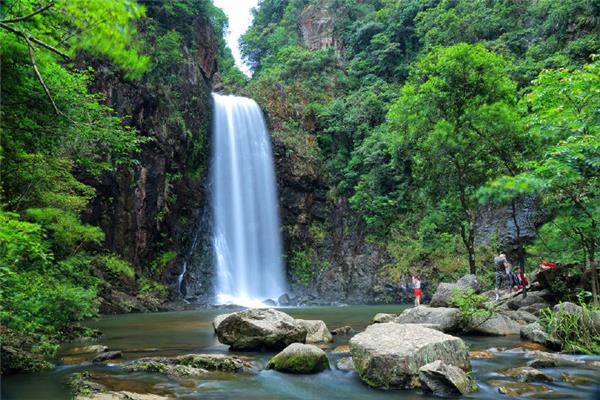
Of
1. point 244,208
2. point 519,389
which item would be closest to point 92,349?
point 519,389

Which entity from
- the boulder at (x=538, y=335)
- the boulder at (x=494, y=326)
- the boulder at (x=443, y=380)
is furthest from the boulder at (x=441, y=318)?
the boulder at (x=443, y=380)

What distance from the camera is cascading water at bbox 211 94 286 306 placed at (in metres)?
27.6

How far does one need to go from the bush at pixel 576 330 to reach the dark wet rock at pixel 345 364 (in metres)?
4.08

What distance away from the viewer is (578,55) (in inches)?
947

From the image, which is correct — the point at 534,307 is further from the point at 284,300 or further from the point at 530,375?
the point at 284,300

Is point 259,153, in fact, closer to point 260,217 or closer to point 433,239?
point 260,217

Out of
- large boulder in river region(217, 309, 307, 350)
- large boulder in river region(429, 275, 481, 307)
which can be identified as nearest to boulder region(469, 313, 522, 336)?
large boulder in river region(429, 275, 481, 307)

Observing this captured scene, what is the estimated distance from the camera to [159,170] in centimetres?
2555

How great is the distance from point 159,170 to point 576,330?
2202cm

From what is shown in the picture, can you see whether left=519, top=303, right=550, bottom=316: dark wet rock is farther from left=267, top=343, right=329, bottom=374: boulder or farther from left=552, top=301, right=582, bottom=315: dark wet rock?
left=267, top=343, right=329, bottom=374: boulder

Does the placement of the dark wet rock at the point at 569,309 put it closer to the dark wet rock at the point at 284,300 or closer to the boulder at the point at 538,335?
the boulder at the point at 538,335

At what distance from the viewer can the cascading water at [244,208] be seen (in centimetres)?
2758

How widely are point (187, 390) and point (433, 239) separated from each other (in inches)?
839

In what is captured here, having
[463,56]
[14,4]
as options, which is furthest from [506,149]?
[14,4]
